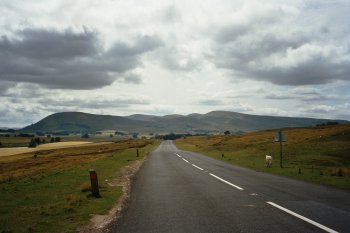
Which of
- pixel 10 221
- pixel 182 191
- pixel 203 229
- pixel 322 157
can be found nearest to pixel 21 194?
pixel 10 221

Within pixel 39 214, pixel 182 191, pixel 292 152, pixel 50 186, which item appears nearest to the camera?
pixel 39 214

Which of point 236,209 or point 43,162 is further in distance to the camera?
point 43,162

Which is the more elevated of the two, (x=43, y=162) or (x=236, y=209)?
(x=236, y=209)

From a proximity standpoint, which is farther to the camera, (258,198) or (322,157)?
(322,157)

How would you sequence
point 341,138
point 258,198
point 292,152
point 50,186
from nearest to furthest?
point 258,198
point 50,186
point 292,152
point 341,138

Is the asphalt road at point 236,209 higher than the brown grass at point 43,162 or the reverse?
higher

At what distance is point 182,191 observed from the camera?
1634cm

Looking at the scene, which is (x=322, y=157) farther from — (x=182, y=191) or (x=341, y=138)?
(x=182, y=191)

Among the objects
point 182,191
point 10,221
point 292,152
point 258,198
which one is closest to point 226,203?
point 258,198

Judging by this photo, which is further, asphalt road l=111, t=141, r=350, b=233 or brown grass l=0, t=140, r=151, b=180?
brown grass l=0, t=140, r=151, b=180

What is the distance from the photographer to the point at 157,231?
9055mm

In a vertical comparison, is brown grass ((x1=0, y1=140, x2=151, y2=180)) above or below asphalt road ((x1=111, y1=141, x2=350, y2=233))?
below

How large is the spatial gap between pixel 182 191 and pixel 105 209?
4.74 meters

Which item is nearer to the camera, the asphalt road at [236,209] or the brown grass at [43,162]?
the asphalt road at [236,209]
